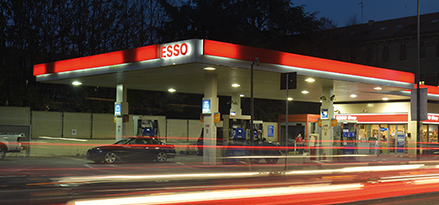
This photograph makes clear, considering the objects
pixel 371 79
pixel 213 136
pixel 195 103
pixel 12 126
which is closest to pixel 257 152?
pixel 213 136

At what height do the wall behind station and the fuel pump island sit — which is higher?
the wall behind station

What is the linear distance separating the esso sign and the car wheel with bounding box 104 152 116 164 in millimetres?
6519

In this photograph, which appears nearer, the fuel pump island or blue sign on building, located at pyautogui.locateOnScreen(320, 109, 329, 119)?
the fuel pump island

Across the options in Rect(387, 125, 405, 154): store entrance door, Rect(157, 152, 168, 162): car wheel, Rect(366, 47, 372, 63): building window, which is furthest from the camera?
Rect(366, 47, 372, 63): building window

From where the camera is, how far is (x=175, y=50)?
18.4 m

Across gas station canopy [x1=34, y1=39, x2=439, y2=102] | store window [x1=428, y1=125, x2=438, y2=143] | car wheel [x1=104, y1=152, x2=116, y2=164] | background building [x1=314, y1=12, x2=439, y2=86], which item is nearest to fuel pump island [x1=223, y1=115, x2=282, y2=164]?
gas station canopy [x1=34, y1=39, x2=439, y2=102]

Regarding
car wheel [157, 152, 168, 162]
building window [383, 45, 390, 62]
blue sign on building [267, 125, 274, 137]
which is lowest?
car wheel [157, 152, 168, 162]

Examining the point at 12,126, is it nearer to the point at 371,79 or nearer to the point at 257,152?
the point at 257,152

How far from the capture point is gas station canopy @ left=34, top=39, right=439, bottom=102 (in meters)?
18.3

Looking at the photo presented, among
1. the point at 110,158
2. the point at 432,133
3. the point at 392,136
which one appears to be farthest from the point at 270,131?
the point at 110,158

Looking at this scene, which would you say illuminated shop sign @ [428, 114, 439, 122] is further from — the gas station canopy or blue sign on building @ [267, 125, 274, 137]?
blue sign on building @ [267, 125, 274, 137]

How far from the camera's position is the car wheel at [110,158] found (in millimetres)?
22734

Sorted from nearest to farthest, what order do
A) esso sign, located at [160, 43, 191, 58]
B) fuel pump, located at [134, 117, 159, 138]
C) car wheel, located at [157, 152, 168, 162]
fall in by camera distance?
esso sign, located at [160, 43, 191, 58], car wheel, located at [157, 152, 168, 162], fuel pump, located at [134, 117, 159, 138]

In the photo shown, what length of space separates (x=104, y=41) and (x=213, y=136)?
59.0 feet
